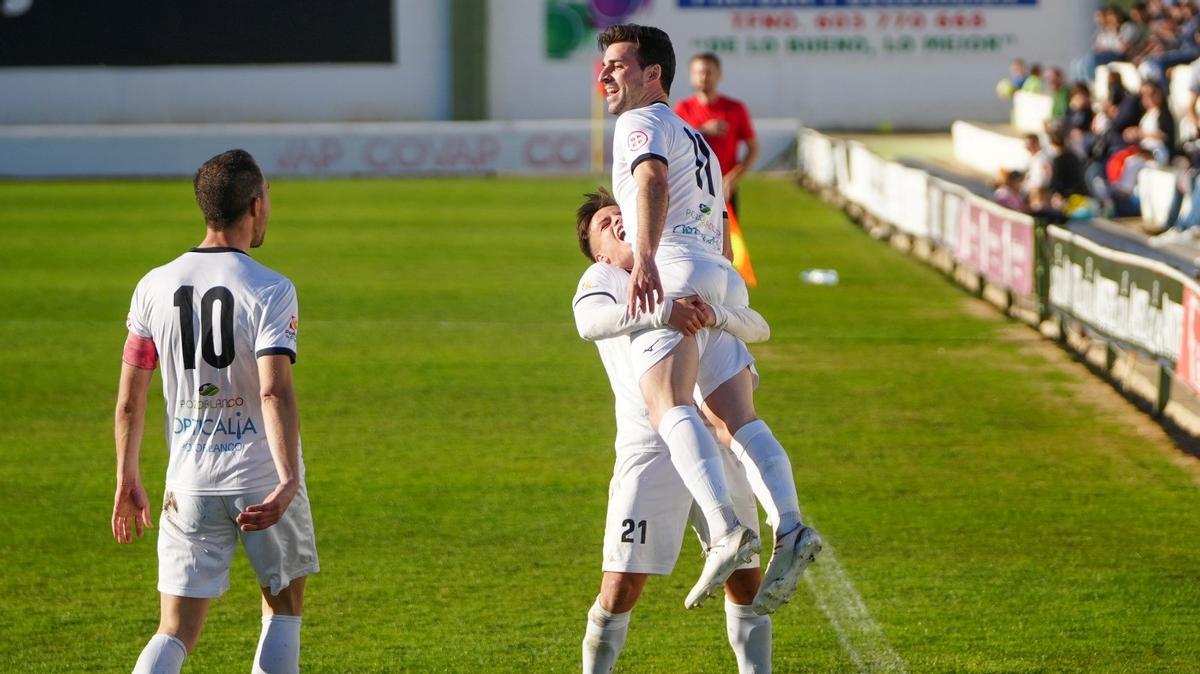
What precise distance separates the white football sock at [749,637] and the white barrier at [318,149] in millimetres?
29974

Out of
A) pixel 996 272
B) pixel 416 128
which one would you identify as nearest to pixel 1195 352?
pixel 996 272

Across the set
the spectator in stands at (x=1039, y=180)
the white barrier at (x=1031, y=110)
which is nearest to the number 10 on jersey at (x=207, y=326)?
the spectator in stands at (x=1039, y=180)

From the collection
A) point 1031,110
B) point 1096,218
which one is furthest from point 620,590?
point 1031,110

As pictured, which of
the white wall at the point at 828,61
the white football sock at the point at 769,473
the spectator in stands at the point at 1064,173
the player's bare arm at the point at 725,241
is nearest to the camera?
the white football sock at the point at 769,473

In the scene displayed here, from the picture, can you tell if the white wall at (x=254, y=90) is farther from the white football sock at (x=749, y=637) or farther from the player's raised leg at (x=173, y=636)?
the player's raised leg at (x=173, y=636)

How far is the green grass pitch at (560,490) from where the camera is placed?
6.99m

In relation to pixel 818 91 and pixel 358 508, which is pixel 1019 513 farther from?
pixel 818 91

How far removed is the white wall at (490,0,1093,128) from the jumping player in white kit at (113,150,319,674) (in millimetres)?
43962

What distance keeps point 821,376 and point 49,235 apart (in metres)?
14.5

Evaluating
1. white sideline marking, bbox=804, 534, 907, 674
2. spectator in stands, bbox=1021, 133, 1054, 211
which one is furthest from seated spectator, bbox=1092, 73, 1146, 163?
white sideline marking, bbox=804, 534, 907, 674

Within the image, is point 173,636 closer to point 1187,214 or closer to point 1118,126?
point 1187,214

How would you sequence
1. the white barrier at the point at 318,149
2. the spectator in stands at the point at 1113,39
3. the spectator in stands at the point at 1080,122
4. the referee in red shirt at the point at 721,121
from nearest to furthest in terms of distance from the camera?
the referee in red shirt at the point at 721,121 < the spectator in stands at the point at 1080,122 < the spectator in stands at the point at 1113,39 < the white barrier at the point at 318,149

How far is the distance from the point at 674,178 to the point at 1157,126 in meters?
18.8

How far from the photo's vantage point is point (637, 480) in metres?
5.54
